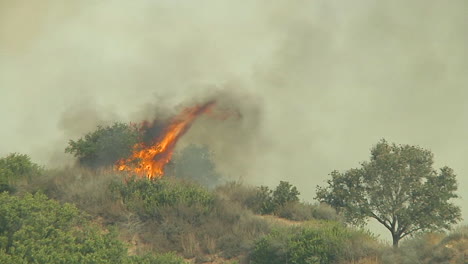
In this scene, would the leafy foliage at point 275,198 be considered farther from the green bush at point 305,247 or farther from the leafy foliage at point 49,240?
the leafy foliage at point 49,240

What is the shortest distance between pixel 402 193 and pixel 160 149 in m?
15.6

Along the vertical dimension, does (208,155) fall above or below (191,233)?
above

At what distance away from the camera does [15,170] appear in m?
29.7

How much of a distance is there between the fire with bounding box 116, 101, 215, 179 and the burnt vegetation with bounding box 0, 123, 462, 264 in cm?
67

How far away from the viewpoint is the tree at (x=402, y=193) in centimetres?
3055

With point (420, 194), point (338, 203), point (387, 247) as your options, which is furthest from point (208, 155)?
point (387, 247)

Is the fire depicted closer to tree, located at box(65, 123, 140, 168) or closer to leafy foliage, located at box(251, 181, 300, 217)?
tree, located at box(65, 123, 140, 168)

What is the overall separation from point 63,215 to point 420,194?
59.8 feet

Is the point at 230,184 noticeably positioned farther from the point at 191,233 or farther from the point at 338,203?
the point at 191,233

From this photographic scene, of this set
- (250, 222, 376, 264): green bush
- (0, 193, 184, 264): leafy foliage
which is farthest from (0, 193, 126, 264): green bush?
(250, 222, 376, 264): green bush

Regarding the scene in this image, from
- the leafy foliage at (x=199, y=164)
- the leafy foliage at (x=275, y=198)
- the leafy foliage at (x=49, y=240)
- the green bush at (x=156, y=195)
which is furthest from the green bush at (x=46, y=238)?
the leafy foliage at (x=199, y=164)

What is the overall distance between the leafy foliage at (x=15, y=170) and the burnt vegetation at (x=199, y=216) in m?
0.05

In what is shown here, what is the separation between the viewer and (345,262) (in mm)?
21594

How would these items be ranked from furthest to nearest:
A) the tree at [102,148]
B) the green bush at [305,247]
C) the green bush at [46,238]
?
1. the tree at [102,148]
2. the green bush at [305,247]
3. the green bush at [46,238]
